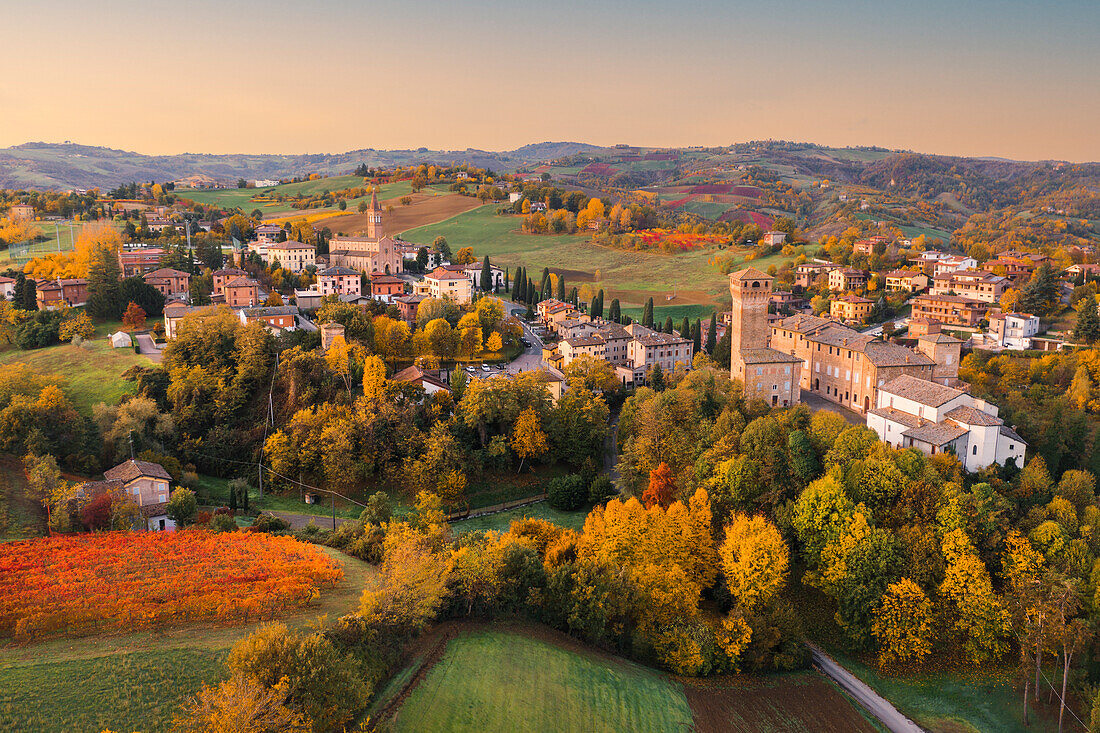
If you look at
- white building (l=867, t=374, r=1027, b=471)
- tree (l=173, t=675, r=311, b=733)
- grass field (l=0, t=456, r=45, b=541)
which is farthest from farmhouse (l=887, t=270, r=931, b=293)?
grass field (l=0, t=456, r=45, b=541)

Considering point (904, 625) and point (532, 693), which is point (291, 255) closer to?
point (532, 693)

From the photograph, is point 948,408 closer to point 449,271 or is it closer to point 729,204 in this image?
point 449,271

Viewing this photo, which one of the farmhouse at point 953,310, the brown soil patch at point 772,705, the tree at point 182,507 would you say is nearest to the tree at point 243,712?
the brown soil patch at point 772,705

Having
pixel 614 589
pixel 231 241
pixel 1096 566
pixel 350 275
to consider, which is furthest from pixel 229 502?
pixel 231 241

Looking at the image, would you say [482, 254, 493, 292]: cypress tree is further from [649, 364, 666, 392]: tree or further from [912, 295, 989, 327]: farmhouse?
[912, 295, 989, 327]: farmhouse

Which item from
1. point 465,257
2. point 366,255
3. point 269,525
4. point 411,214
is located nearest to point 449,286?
point 366,255
